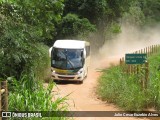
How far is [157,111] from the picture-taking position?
1194 cm

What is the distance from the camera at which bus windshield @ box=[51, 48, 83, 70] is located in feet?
61.1

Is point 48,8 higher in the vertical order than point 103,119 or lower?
higher

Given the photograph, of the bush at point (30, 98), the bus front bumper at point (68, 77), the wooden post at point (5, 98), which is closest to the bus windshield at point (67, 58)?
the bus front bumper at point (68, 77)

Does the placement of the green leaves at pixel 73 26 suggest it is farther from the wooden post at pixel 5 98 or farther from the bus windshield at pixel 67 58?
the wooden post at pixel 5 98

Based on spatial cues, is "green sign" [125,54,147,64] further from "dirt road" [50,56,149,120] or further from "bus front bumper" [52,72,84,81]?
"bus front bumper" [52,72,84,81]

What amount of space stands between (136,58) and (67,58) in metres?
6.56

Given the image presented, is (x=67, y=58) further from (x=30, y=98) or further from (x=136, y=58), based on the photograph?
(x=30, y=98)

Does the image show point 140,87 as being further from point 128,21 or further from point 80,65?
point 128,21

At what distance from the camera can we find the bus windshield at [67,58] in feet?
61.1

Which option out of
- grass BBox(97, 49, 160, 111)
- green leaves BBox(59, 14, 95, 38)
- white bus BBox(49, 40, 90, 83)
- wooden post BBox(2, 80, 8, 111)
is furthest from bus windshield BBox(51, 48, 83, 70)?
wooden post BBox(2, 80, 8, 111)

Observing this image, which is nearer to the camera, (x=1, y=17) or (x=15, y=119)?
(x=15, y=119)

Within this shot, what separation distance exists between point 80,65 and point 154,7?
36508 mm

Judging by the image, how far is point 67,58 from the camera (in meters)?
18.6

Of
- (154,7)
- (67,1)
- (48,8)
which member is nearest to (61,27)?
(67,1)
